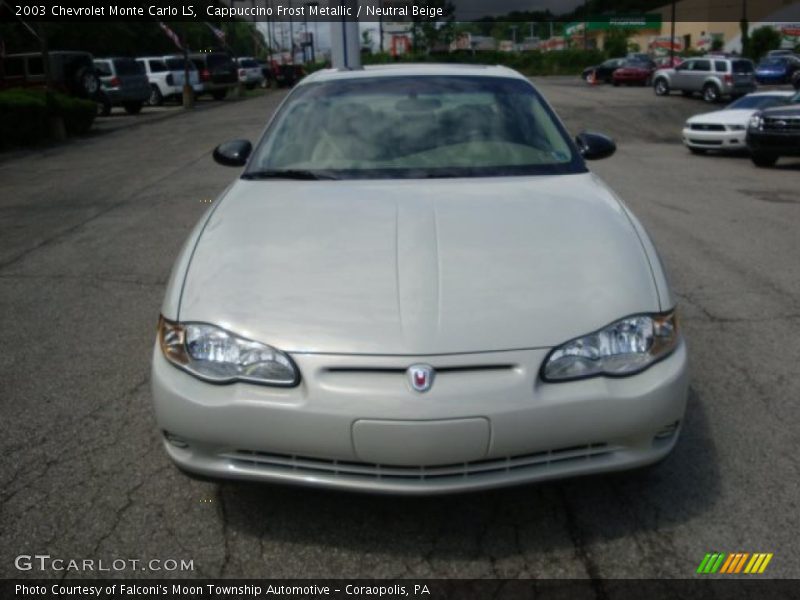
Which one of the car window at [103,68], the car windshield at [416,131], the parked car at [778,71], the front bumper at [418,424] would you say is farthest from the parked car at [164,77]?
the front bumper at [418,424]

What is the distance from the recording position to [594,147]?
16.1ft

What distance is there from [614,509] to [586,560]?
39cm

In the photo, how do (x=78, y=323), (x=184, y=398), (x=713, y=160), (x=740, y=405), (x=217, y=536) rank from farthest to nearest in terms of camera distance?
1. (x=713, y=160)
2. (x=78, y=323)
3. (x=740, y=405)
4. (x=217, y=536)
5. (x=184, y=398)

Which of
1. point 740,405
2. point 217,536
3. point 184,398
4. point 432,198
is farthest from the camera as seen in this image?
point 740,405

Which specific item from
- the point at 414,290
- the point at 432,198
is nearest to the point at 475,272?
the point at 414,290

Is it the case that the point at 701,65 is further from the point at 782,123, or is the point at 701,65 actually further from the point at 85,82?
the point at 85,82

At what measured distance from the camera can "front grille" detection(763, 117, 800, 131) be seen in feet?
47.7

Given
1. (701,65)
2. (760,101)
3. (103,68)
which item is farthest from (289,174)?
(701,65)

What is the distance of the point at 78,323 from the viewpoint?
5895mm

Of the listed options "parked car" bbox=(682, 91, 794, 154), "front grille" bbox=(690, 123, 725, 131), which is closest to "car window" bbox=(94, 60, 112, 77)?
"parked car" bbox=(682, 91, 794, 154)

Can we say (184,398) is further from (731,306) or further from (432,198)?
(731,306)

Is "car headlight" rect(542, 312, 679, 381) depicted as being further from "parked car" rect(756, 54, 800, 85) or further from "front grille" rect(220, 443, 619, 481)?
"parked car" rect(756, 54, 800, 85)

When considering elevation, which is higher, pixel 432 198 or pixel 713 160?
pixel 432 198

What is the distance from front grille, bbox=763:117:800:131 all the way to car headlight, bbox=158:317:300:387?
13716 mm
